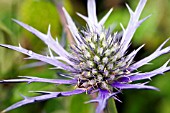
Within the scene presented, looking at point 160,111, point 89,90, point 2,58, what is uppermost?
point 2,58

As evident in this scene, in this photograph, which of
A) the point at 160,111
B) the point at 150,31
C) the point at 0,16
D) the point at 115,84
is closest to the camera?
the point at 115,84

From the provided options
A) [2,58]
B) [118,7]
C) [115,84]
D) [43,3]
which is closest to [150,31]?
[118,7]

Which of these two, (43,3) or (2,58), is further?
(43,3)

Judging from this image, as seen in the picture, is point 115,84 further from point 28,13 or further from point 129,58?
point 28,13

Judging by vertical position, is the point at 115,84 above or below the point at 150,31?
below

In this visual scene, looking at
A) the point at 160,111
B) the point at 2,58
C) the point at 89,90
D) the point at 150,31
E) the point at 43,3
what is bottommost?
the point at 89,90

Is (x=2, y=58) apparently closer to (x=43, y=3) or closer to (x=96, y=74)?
(x=43, y=3)

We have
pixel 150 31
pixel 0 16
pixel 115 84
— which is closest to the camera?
pixel 115 84

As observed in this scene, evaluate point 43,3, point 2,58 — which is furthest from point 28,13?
point 2,58

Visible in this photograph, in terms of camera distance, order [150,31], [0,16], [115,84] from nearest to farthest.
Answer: [115,84], [150,31], [0,16]
